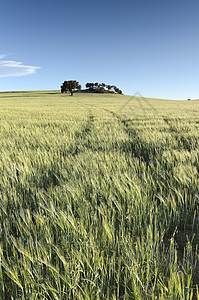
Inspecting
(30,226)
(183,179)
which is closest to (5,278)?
(30,226)

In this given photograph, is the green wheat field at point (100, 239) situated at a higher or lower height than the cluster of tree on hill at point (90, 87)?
lower

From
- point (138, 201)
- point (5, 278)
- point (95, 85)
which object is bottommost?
point (5, 278)

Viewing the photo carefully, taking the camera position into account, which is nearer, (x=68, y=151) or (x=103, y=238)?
(x=103, y=238)

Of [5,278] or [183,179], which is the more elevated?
[183,179]

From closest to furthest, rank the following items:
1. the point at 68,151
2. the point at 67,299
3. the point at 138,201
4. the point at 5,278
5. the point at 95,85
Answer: the point at 67,299
the point at 5,278
the point at 138,201
the point at 68,151
the point at 95,85

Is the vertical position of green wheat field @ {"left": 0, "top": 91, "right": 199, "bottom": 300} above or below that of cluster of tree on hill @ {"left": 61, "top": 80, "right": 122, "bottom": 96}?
below

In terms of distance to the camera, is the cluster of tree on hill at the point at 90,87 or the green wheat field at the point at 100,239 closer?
the green wheat field at the point at 100,239

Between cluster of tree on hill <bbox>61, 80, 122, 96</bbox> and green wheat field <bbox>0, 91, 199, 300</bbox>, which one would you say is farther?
cluster of tree on hill <bbox>61, 80, 122, 96</bbox>

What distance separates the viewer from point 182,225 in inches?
48.9

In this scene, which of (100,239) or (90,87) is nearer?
(100,239)

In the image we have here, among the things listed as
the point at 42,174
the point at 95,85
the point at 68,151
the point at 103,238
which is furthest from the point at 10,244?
the point at 95,85

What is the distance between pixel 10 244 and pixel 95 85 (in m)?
66.0

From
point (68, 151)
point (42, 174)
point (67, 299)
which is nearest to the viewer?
point (67, 299)

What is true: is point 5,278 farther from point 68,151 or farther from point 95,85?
point 95,85
